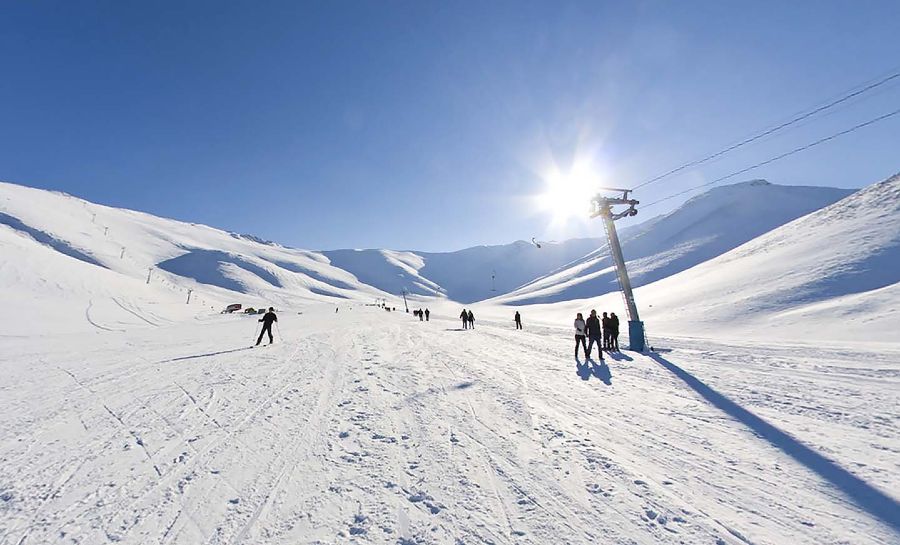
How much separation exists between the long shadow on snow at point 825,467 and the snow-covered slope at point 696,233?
110383 millimetres

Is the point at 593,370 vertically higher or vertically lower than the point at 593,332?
lower

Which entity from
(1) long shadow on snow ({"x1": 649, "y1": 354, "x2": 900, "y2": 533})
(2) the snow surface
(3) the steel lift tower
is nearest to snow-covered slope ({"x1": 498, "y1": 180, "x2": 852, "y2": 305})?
(3) the steel lift tower

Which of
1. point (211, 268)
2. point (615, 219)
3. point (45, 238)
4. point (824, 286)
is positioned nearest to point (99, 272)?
point (615, 219)

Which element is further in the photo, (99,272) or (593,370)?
(99,272)

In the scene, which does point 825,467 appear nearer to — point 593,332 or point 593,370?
point 593,370

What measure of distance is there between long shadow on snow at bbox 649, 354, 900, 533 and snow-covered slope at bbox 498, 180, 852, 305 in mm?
110383

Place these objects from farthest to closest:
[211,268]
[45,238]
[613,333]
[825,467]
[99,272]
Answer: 1. [211,268]
2. [45,238]
3. [99,272]
4. [613,333]
5. [825,467]

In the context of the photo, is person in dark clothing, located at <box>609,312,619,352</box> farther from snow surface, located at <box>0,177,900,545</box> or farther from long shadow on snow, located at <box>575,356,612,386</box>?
long shadow on snow, located at <box>575,356,612,386</box>

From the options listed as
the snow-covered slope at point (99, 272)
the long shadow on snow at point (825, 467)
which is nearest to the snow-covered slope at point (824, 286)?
the long shadow on snow at point (825, 467)

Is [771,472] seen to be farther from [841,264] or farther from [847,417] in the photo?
[841,264]

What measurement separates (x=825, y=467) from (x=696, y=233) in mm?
166307

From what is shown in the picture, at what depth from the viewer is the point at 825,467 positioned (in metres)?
5.10

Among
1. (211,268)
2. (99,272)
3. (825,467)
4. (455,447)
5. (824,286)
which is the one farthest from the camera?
(211,268)

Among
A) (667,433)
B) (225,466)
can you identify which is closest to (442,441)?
A: (225,466)
